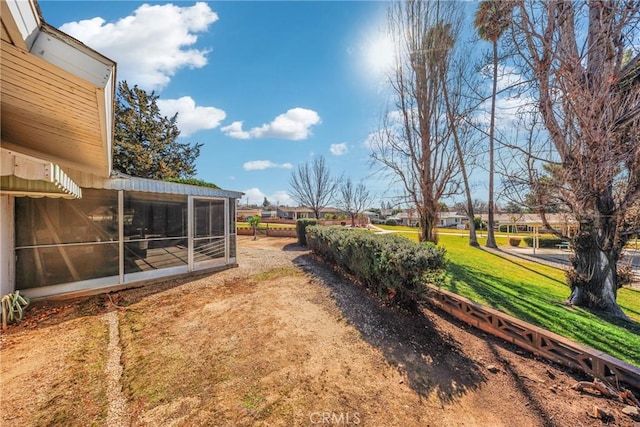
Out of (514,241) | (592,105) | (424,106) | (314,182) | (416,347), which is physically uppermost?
(424,106)

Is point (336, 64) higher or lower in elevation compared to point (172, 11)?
higher

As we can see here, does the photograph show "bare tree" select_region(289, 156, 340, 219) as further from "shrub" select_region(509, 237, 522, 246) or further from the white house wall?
the white house wall

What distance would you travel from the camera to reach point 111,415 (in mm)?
2262

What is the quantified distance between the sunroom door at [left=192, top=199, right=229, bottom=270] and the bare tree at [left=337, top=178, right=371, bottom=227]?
21353 millimetres

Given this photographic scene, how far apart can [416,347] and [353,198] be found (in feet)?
85.4

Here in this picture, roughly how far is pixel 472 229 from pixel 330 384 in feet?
56.5

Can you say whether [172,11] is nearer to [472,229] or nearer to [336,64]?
[336,64]

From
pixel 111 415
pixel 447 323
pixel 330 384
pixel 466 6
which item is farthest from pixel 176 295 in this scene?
pixel 466 6

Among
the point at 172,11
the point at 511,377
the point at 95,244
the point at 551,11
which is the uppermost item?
the point at 172,11

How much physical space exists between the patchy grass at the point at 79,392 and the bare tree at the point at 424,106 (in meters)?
8.06

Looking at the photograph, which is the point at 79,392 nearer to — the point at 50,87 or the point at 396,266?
the point at 50,87

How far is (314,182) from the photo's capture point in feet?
82.0

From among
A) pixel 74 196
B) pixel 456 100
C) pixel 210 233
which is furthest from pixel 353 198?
pixel 74 196

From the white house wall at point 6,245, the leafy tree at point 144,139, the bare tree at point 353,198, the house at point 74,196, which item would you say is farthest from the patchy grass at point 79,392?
the bare tree at point 353,198
